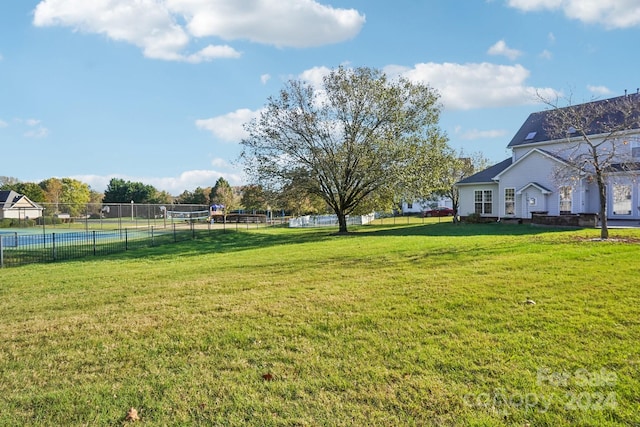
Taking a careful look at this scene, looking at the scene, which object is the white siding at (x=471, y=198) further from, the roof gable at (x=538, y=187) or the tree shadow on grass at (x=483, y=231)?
the tree shadow on grass at (x=483, y=231)

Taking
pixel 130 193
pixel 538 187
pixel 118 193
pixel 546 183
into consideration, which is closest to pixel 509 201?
pixel 538 187

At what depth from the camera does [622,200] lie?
23359 mm

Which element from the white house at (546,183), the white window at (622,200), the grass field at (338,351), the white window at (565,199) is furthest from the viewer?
the white window at (565,199)

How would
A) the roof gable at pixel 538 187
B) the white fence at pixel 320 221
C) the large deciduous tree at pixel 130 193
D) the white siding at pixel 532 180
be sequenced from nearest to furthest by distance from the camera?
the roof gable at pixel 538 187 → the white siding at pixel 532 180 → the white fence at pixel 320 221 → the large deciduous tree at pixel 130 193

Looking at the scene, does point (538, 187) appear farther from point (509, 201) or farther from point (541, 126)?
point (541, 126)

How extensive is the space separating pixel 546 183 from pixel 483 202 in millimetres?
4964

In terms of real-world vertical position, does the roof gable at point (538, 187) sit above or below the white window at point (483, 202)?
above

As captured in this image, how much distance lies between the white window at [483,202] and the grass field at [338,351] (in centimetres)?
2113

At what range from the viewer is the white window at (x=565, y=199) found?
78.0ft

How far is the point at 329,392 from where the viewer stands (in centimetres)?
340

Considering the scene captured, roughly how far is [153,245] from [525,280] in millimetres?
17520

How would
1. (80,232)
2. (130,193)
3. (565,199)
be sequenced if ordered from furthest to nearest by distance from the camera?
(130,193) → (565,199) → (80,232)

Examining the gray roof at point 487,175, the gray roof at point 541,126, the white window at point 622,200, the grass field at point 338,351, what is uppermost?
the gray roof at point 541,126

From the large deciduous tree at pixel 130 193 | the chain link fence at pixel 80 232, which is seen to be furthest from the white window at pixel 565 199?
the large deciduous tree at pixel 130 193
